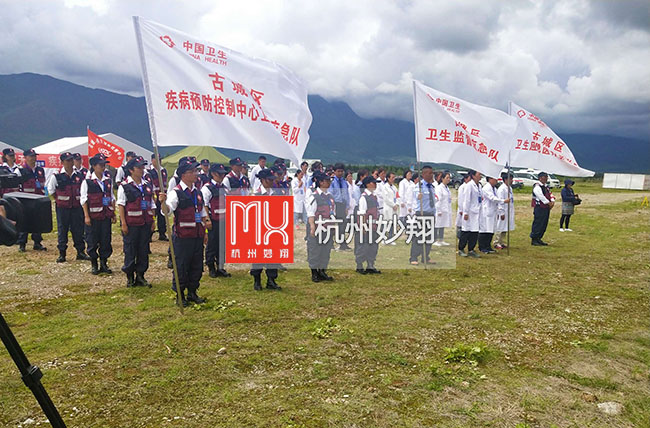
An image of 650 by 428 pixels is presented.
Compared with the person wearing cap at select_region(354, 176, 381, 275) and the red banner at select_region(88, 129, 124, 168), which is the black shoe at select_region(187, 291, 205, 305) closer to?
the person wearing cap at select_region(354, 176, 381, 275)

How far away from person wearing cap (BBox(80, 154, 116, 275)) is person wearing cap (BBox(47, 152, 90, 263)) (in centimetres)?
100

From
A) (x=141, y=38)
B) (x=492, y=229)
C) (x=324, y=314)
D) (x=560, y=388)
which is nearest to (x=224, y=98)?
(x=141, y=38)

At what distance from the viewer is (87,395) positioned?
3.58 metres

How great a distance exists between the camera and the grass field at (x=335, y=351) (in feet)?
11.3

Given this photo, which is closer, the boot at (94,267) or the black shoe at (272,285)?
the black shoe at (272,285)

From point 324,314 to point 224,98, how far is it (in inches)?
133

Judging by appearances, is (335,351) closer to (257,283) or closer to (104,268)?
(257,283)

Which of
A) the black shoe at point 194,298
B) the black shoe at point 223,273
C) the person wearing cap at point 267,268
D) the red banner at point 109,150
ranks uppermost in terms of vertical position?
the red banner at point 109,150

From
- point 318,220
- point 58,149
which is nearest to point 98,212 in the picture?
point 318,220

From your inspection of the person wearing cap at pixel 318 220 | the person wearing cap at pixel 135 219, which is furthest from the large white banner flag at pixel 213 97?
the person wearing cap at pixel 135 219

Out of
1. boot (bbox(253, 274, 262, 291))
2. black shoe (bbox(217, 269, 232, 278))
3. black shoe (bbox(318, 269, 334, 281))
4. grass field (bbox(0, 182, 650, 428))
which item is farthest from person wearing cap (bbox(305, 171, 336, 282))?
black shoe (bbox(217, 269, 232, 278))

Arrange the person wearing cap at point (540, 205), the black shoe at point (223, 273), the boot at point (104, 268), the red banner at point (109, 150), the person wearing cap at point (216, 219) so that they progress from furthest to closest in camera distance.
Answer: the red banner at point (109, 150) → the person wearing cap at point (540, 205) → the black shoe at point (223, 273) → the boot at point (104, 268) → the person wearing cap at point (216, 219)

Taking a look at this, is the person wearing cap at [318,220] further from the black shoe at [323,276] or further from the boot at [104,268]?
the boot at [104,268]

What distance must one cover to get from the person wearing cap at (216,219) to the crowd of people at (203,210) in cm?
2
